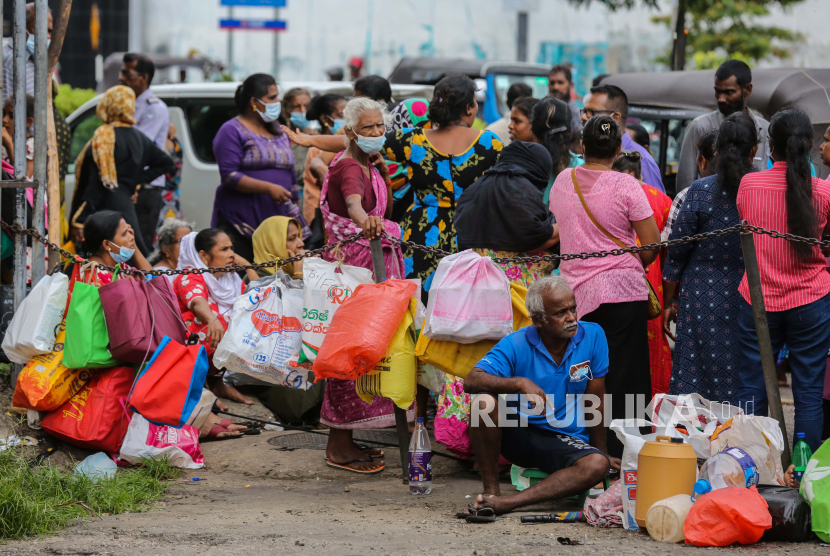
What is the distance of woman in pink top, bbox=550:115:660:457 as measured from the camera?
187 inches

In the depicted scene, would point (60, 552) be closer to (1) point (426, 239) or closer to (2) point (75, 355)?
(2) point (75, 355)

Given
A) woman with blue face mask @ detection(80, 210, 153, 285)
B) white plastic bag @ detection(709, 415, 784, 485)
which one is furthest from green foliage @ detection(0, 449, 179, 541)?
white plastic bag @ detection(709, 415, 784, 485)

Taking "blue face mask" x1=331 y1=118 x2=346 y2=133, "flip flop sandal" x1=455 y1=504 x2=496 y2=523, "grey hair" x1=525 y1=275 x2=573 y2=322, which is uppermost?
"blue face mask" x1=331 y1=118 x2=346 y2=133

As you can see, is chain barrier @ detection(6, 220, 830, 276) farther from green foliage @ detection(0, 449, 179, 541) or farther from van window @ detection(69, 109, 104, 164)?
van window @ detection(69, 109, 104, 164)

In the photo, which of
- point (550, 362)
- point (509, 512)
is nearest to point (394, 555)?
point (509, 512)

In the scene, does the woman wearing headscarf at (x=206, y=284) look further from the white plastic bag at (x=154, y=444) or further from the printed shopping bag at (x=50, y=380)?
the printed shopping bag at (x=50, y=380)

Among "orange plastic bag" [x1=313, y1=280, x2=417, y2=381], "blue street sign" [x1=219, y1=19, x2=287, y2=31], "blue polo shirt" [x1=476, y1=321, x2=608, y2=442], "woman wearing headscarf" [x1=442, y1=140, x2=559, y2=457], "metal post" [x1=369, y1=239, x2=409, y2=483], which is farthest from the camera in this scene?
"blue street sign" [x1=219, y1=19, x2=287, y2=31]

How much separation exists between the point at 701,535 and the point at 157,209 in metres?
5.99

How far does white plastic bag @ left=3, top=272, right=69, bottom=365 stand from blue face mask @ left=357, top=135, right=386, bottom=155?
1.77 meters

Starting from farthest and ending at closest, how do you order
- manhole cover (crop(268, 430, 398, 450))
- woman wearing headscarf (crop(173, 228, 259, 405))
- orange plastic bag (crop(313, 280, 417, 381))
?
1. woman wearing headscarf (crop(173, 228, 259, 405))
2. manhole cover (crop(268, 430, 398, 450))
3. orange plastic bag (crop(313, 280, 417, 381))

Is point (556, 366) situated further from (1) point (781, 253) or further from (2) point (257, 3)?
(2) point (257, 3)

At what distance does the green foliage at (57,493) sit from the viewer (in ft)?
13.5

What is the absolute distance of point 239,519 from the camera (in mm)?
4316

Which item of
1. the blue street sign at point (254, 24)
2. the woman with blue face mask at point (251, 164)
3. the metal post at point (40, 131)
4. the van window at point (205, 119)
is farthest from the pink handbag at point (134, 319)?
the blue street sign at point (254, 24)
